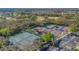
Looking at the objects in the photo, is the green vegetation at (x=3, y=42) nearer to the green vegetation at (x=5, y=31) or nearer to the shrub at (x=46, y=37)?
the green vegetation at (x=5, y=31)

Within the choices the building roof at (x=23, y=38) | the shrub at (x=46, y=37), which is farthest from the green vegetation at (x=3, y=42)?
the shrub at (x=46, y=37)

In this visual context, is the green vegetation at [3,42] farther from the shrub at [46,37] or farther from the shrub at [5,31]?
the shrub at [46,37]

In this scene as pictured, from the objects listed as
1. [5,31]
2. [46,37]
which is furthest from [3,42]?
[46,37]

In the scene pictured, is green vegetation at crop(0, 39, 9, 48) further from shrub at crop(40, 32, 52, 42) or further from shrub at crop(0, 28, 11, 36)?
shrub at crop(40, 32, 52, 42)

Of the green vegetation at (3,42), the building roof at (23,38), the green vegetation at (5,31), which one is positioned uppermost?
the green vegetation at (5,31)

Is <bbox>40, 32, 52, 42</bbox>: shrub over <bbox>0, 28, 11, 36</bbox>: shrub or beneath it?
beneath

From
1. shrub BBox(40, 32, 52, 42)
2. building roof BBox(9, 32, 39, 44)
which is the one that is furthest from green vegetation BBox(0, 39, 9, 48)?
shrub BBox(40, 32, 52, 42)

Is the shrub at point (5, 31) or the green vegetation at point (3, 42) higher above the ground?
the shrub at point (5, 31)

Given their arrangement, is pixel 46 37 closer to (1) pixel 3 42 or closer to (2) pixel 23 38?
(2) pixel 23 38

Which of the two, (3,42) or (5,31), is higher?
(5,31)

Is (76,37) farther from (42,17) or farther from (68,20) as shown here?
(42,17)
